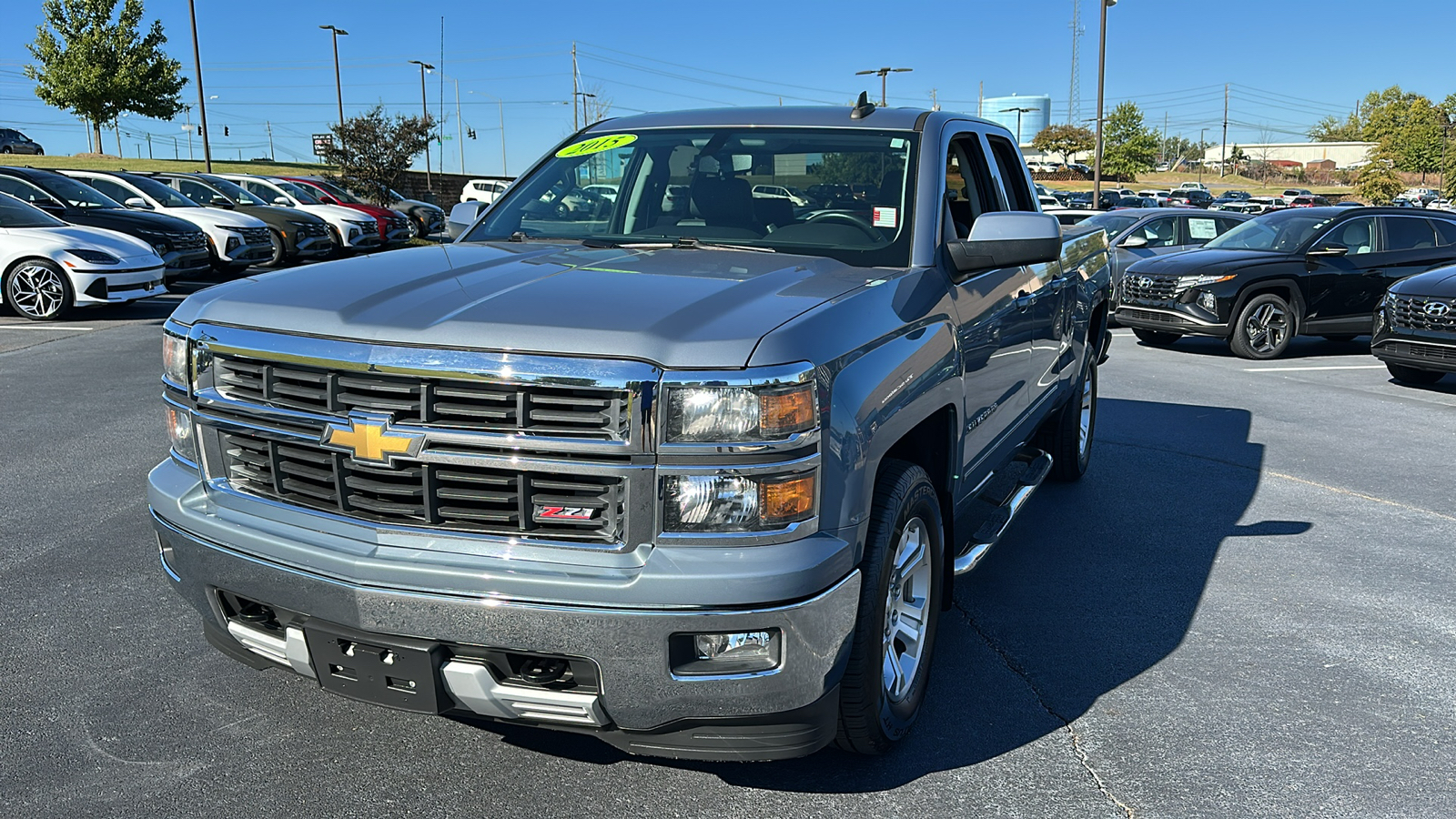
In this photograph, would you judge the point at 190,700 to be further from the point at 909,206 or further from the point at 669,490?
the point at 909,206

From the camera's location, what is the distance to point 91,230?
43.6 feet

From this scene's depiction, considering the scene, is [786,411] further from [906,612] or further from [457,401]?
[906,612]

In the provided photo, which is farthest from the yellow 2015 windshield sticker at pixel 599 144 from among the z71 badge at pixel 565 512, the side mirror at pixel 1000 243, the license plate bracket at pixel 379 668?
the license plate bracket at pixel 379 668

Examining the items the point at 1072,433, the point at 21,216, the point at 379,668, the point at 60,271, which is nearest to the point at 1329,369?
the point at 1072,433

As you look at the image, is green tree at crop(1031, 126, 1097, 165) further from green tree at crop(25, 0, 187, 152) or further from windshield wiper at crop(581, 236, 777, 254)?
windshield wiper at crop(581, 236, 777, 254)

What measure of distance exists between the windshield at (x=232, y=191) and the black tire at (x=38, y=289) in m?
8.95

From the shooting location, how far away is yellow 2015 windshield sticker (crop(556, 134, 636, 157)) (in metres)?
4.57

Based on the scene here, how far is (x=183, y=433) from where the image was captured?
310 centimetres

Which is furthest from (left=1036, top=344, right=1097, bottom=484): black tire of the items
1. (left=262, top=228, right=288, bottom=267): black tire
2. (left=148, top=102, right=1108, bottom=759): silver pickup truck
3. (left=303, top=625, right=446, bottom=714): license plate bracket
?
(left=262, top=228, right=288, bottom=267): black tire

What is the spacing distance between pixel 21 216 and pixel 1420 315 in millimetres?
15110

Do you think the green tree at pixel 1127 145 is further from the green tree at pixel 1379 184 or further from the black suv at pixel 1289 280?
the black suv at pixel 1289 280

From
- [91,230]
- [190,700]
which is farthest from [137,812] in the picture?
[91,230]

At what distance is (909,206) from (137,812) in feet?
9.59

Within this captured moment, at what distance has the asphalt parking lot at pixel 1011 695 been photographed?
3.06m
